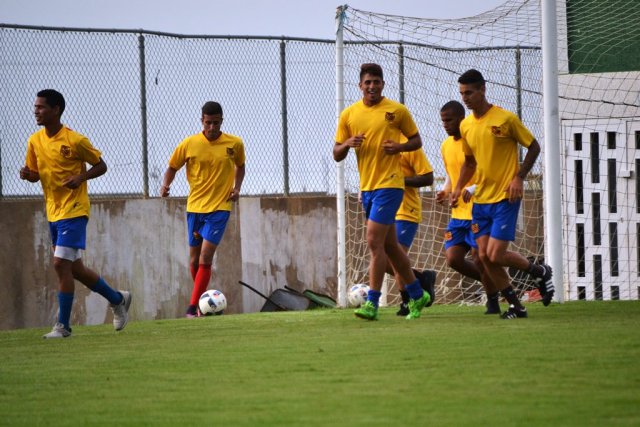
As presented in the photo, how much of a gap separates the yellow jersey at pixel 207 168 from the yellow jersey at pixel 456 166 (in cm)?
314

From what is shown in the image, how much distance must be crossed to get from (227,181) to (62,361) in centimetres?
594

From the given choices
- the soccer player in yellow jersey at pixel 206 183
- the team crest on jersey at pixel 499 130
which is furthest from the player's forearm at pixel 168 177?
the team crest on jersey at pixel 499 130

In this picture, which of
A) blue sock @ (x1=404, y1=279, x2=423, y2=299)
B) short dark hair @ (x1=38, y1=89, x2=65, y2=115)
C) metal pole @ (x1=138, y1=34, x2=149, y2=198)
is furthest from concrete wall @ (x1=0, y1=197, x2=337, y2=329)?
blue sock @ (x1=404, y1=279, x2=423, y2=299)

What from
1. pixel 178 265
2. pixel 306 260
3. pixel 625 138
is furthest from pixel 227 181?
pixel 625 138

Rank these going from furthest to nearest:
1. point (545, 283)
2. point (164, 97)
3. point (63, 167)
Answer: point (164, 97), point (545, 283), point (63, 167)

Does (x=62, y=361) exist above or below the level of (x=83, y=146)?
below

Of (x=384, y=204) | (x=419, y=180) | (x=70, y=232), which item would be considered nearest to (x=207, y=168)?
(x=419, y=180)

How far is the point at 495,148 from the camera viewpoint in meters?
10.6

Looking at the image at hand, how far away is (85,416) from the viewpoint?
5918mm

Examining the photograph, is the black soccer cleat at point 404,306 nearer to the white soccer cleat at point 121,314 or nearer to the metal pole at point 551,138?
the metal pole at point 551,138

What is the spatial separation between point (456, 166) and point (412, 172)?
18.8 inches

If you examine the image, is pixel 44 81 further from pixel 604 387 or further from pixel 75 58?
pixel 604 387

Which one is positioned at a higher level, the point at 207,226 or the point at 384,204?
the point at 384,204

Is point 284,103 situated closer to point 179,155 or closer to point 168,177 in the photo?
point 179,155
